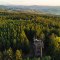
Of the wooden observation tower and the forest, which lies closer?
the forest

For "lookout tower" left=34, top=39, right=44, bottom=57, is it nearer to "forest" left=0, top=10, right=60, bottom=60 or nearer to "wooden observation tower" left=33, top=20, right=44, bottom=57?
"wooden observation tower" left=33, top=20, right=44, bottom=57

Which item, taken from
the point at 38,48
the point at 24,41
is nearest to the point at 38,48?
the point at 38,48

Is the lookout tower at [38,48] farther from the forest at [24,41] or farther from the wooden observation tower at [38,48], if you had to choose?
the forest at [24,41]

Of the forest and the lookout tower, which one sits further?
the lookout tower

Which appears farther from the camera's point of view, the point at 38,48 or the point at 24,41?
the point at 24,41

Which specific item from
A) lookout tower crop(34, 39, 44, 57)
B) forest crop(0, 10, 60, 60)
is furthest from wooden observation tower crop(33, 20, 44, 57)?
forest crop(0, 10, 60, 60)

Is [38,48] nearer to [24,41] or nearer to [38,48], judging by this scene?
[38,48]

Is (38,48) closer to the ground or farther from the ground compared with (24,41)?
closer to the ground

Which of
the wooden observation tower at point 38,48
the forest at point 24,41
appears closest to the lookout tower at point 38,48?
the wooden observation tower at point 38,48

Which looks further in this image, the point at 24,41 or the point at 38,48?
the point at 24,41

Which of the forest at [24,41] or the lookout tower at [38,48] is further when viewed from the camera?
the lookout tower at [38,48]

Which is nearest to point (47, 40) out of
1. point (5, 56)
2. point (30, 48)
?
point (30, 48)
